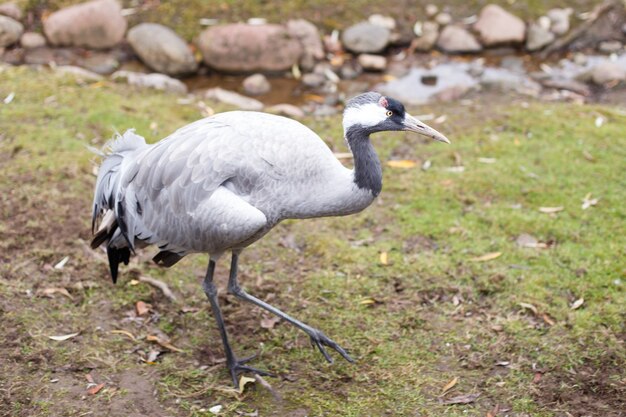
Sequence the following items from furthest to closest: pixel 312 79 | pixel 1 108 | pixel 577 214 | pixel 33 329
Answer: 1. pixel 312 79
2. pixel 1 108
3. pixel 577 214
4. pixel 33 329

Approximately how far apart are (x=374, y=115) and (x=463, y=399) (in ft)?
5.76

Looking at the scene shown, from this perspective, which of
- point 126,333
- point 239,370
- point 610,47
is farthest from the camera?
point 610,47

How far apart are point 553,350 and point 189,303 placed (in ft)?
8.19

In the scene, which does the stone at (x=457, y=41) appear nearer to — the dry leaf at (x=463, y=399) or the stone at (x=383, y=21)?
the stone at (x=383, y=21)

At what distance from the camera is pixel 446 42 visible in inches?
396

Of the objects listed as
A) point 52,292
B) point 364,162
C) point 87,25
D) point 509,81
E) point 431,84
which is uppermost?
point 364,162

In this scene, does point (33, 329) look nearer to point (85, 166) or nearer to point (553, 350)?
point (85, 166)

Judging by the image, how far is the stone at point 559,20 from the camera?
10.2m

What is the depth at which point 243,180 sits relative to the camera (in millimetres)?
4230

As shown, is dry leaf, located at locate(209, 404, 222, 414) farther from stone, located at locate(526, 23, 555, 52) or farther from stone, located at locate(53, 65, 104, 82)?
stone, located at locate(526, 23, 555, 52)

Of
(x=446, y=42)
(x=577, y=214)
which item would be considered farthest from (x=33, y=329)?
(x=446, y=42)

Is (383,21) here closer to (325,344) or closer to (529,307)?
(529,307)

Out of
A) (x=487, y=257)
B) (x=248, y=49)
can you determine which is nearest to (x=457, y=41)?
(x=248, y=49)

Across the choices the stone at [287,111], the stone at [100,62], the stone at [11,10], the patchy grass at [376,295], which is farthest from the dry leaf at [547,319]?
the stone at [11,10]
